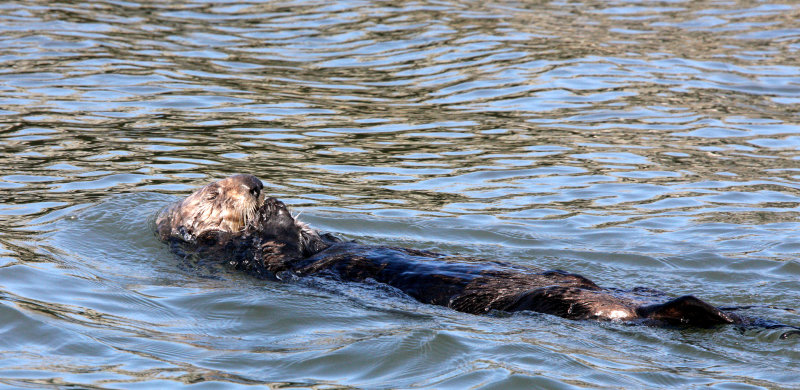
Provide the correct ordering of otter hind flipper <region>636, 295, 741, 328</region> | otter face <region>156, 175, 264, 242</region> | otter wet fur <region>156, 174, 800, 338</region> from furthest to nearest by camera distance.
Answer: otter face <region>156, 175, 264, 242</region> → otter wet fur <region>156, 174, 800, 338</region> → otter hind flipper <region>636, 295, 741, 328</region>

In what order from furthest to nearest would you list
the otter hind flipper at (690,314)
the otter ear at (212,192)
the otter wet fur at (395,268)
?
the otter ear at (212,192) < the otter wet fur at (395,268) < the otter hind flipper at (690,314)

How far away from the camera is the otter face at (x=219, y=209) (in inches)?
230

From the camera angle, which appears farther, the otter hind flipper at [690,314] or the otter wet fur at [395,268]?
the otter wet fur at [395,268]

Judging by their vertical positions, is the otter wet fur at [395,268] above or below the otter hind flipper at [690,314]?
below

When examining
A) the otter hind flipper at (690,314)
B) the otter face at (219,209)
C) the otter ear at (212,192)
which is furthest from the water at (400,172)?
the otter ear at (212,192)

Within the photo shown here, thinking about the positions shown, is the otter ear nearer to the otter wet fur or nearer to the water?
the otter wet fur

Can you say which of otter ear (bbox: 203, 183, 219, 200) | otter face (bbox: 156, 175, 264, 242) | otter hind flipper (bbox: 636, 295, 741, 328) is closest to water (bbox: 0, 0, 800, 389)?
otter hind flipper (bbox: 636, 295, 741, 328)

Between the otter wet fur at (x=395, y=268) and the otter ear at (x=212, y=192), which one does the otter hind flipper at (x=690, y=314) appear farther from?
the otter ear at (x=212, y=192)

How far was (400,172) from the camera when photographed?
26.0 ft

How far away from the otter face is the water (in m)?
0.25

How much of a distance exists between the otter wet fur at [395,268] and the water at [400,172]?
0.32 ft

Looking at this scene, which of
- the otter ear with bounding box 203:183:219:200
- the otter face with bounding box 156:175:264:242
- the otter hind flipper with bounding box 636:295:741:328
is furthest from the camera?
the otter ear with bounding box 203:183:219:200

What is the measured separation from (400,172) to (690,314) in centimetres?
391

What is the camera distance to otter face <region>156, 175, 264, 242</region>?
19.2ft
